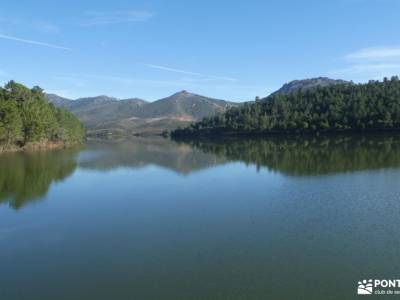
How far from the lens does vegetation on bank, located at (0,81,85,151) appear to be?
91188mm

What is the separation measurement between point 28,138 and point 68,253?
295 ft

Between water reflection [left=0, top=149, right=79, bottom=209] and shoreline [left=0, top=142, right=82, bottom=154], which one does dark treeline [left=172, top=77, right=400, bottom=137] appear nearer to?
shoreline [left=0, top=142, right=82, bottom=154]

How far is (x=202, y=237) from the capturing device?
2712 centimetres

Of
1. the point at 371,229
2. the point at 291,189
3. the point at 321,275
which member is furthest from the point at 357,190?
the point at 321,275

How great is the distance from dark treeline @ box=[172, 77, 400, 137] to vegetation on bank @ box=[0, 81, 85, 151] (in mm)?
80621

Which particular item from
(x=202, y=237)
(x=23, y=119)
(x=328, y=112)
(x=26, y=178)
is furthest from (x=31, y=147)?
(x=328, y=112)

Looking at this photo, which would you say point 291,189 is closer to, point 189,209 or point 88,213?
point 189,209

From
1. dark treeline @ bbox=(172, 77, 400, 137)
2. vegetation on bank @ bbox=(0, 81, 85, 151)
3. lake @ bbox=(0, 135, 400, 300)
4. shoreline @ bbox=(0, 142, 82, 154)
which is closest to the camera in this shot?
lake @ bbox=(0, 135, 400, 300)

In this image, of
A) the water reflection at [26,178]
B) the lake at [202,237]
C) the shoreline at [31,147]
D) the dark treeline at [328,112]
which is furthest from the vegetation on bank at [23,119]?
the dark treeline at [328,112]

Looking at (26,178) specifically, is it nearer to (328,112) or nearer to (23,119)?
(23,119)

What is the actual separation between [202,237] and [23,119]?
280ft

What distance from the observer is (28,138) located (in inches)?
4235

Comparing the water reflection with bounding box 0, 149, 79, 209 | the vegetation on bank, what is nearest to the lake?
the water reflection with bounding box 0, 149, 79, 209

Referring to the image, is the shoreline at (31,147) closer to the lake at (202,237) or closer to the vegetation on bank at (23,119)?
the vegetation on bank at (23,119)
